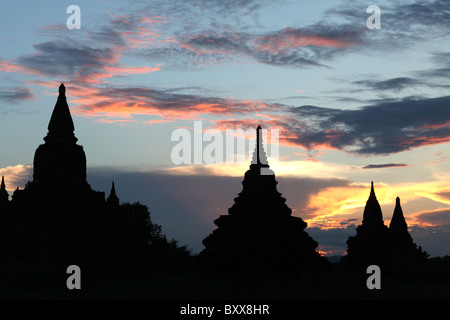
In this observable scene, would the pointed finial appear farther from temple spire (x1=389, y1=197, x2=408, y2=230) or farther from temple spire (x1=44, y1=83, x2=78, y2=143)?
temple spire (x1=389, y1=197, x2=408, y2=230)

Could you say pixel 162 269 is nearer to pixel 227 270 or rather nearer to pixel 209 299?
pixel 227 270

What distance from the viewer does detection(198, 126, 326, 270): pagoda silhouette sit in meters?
70.5

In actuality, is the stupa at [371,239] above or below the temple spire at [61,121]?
below

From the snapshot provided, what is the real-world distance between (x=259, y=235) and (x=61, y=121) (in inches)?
1674

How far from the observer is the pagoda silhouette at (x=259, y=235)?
231ft

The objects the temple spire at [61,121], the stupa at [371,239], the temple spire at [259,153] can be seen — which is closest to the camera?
the temple spire at [259,153]

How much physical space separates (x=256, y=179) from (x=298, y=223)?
5625 mm

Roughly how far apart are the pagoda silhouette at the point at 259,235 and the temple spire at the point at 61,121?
36988mm

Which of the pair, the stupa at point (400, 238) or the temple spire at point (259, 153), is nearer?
the temple spire at point (259, 153)

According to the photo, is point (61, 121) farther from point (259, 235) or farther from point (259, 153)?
point (259, 235)

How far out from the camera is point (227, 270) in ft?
233

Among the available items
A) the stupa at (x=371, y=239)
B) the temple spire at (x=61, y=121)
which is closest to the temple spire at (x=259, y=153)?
the stupa at (x=371, y=239)

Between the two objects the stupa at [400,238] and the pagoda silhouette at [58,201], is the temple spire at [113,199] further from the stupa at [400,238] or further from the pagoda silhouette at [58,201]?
the stupa at [400,238]

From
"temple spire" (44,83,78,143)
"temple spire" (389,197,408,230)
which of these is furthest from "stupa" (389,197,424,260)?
"temple spire" (44,83,78,143)
